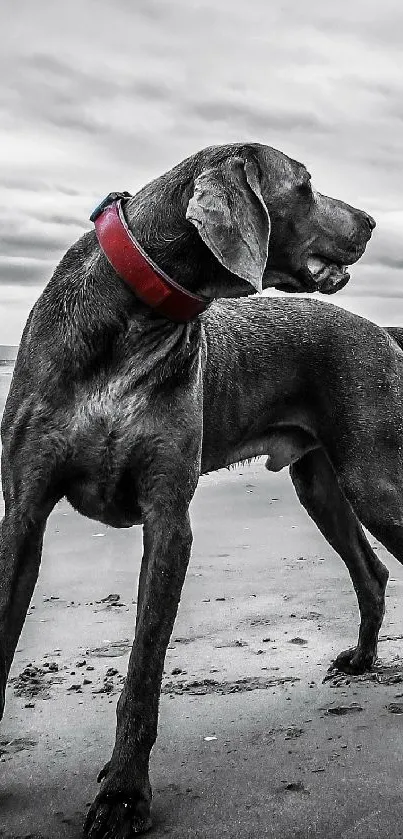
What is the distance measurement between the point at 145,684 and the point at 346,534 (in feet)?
6.48

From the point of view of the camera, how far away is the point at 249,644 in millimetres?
5109

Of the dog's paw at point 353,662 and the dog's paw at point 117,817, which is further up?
the dog's paw at point 353,662

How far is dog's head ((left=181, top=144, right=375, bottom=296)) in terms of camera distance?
3.41m

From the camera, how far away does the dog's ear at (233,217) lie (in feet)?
11.1

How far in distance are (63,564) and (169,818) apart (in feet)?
10.0

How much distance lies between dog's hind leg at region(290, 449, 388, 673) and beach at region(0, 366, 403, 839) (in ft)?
0.72

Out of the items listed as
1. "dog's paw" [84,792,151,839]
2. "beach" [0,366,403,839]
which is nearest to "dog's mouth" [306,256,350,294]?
"beach" [0,366,403,839]

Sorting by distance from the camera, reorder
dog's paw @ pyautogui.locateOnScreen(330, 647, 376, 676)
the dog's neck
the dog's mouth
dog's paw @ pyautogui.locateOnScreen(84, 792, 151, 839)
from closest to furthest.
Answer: dog's paw @ pyautogui.locateOnScreen(84, 792, 151, 839)
the dog's neck
the dog's mouth
dog's paw @ pyautogui.locateOnScreen(330, 647, 376, 676)

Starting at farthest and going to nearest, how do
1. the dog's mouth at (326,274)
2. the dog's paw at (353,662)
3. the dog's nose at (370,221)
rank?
the dog's paw at (353,662) → the dog's nose at (370,221) → the dog's mouth at (326,274)

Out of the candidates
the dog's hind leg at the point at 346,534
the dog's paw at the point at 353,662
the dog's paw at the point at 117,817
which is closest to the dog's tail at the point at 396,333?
the dog's hind leg at the point at 346,534

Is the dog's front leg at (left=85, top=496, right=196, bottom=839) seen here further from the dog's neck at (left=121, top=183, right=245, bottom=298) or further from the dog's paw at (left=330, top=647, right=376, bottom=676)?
the dog's paw at (left=330, top=647, right=376, bottom=676)

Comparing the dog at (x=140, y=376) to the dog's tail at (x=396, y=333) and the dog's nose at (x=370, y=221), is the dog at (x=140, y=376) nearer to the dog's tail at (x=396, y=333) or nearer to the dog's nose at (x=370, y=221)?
the dog's nose at (x=370, y=221)

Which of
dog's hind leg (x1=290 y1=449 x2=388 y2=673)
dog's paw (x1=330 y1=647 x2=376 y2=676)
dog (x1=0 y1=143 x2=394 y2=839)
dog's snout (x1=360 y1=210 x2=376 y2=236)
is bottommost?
dog's paw (x1=330 y1=647 x2=376 y2=676)

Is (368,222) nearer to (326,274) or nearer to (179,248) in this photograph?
(326,274)
